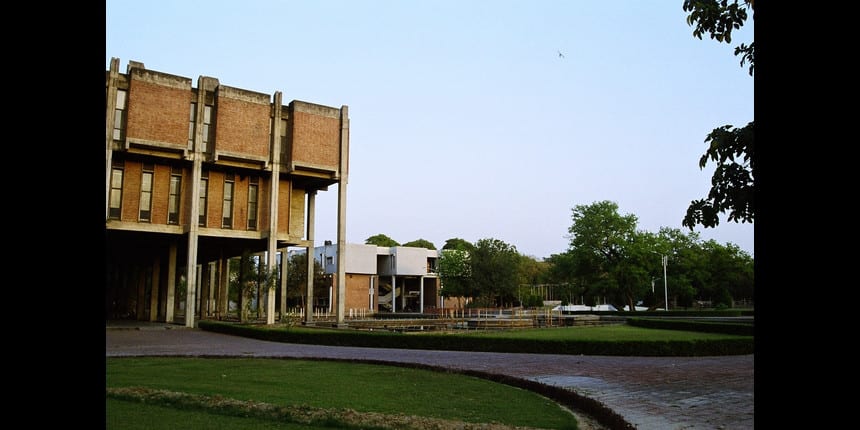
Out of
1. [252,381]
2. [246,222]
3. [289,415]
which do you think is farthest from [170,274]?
[289,415]

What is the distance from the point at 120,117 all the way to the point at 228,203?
7.15m

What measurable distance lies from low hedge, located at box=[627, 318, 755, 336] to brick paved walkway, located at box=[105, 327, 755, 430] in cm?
875

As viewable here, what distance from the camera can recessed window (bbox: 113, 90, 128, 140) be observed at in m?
31.6

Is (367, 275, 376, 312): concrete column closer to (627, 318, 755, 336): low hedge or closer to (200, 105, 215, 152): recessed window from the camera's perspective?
(200, 105, 215, 152): recessed window

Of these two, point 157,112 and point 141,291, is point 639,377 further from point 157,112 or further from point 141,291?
point 141,291

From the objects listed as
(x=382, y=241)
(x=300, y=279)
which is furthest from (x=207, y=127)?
(x=382, y=241)

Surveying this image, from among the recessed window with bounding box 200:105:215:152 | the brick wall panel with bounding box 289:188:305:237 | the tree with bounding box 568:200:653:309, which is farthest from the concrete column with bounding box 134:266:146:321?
the tree with bounding box 568:200:653:309

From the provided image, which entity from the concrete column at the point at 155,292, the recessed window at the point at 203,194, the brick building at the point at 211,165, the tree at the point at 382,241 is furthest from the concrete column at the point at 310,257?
the tree at the point at 382,241

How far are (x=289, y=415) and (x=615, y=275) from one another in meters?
59.9

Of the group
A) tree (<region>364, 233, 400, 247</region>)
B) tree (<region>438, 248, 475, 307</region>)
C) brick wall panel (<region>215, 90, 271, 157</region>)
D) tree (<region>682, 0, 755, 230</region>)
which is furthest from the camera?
tree (<region>364, 233, 400, 247</region>)

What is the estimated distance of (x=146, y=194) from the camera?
33.5m
